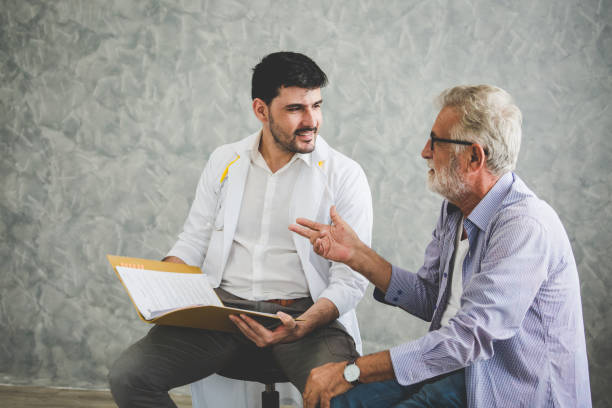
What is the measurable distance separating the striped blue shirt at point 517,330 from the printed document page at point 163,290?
662 millimetres

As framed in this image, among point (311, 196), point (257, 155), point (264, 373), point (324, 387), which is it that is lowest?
point (264, 373)

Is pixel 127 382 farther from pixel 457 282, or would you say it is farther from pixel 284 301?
pixel 457 282

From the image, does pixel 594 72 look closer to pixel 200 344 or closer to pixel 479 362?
pixel 479 362

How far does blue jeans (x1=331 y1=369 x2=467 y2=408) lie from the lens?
1.28 metres

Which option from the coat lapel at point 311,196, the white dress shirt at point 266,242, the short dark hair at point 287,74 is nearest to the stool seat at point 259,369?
the white dress shirt at point 266,242

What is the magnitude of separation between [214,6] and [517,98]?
1.49 metres

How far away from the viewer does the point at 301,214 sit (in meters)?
A: 1.87

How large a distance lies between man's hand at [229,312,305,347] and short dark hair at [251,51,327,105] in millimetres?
829

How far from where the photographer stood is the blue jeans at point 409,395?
1.28 metres


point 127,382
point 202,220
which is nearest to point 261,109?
point 202,220

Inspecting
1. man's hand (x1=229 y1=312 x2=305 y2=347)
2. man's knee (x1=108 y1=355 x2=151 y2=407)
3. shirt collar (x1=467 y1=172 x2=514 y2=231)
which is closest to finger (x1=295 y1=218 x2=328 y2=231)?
man's hand (x1=229 y1=312 x2=305 y2=347)

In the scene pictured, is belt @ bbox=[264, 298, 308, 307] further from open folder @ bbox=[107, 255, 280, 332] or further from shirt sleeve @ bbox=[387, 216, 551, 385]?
shirt sleeve @ bbox=[387, 216, 551, 385]

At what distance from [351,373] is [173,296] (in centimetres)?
60

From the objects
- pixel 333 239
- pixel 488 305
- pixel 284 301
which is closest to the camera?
pixel 488 305
